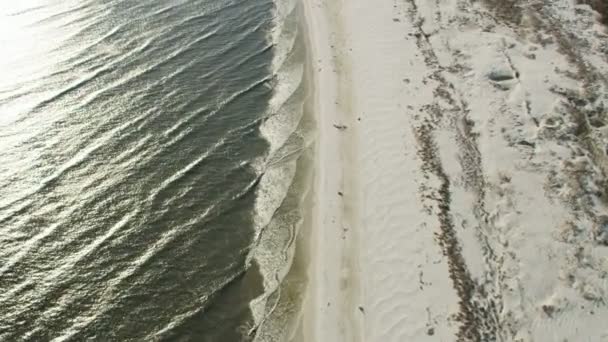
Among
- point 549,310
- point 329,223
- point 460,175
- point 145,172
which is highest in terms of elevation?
point 145,172

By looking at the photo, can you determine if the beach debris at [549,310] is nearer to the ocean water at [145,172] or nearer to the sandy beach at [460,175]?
the sandy beach at [460,175]

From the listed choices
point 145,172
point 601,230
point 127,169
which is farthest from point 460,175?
point 127,169

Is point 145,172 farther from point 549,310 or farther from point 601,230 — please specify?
point 601,230

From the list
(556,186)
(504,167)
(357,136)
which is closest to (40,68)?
(357,136)

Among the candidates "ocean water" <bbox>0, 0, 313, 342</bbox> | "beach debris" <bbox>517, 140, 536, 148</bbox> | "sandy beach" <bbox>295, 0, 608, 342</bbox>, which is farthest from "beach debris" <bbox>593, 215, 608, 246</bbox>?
"ocean water" <bbox>0, 0, 313, 342</bbox>

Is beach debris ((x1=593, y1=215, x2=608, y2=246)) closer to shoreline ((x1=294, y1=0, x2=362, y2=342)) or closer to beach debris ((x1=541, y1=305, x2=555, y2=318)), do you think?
beach debris ((x1=541, y1=305, x2=555, y2=318))

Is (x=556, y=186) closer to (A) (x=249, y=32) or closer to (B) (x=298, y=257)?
(B) (x=298, y=257)
